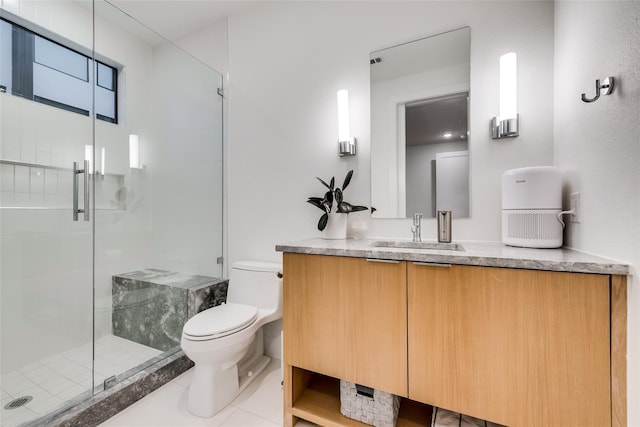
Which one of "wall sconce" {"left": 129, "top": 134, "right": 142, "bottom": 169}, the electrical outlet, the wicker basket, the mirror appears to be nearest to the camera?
the electrical outlet

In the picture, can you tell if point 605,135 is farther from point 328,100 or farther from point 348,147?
point 328,100

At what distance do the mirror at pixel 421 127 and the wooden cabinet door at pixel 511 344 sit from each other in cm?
62

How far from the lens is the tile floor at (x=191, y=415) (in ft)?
4.31

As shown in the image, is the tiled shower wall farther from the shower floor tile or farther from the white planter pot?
the white planter pot

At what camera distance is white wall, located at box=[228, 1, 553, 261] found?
1310mm

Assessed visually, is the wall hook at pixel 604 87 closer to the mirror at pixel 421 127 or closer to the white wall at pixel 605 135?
the white wall at pixel 605 135

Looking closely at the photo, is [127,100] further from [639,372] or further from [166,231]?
[639,372]

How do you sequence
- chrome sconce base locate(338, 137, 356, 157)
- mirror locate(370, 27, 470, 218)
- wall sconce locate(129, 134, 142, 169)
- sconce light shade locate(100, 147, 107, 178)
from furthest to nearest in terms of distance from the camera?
wall sconce locate(129, 134, 142, 169) < sconce light shade locate(100, 147, 107, 178) < chrome sconce base locate(338, 137, 356, 157) < mirror locate(370, 27, 470, 218)

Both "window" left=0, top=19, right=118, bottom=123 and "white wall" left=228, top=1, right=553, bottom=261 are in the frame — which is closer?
"white wall" left=228, top=1, right=553, bottom=261

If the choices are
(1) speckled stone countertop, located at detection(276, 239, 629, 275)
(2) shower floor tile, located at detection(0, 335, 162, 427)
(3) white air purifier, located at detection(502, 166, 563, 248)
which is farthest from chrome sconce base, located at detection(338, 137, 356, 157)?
(2) shower floor tile, located at detection(0, 335, 162, 427)

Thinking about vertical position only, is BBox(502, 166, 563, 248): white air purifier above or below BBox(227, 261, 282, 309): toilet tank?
above

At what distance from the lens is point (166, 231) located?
2.16 meters

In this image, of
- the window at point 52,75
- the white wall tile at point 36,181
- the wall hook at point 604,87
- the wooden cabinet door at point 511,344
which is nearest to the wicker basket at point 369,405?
the wooden cabinet door at point 511,344

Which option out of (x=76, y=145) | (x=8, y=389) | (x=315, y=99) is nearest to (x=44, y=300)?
(x=8, y=389)
